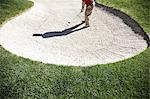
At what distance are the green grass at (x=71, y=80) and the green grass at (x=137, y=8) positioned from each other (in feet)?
16.5

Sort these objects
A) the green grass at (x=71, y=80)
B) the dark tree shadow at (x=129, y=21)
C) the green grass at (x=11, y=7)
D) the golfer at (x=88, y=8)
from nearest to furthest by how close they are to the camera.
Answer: the green grass at (x=71, y=80) → the dark tree shadow at (x=129, y=21) → the golfer at (x=88, y=8) → the green grass at (x=11, y=7)

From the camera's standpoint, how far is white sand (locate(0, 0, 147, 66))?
1669 centimetres

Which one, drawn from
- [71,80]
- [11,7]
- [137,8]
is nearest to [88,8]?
[137,8]

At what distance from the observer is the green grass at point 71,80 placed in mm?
14133

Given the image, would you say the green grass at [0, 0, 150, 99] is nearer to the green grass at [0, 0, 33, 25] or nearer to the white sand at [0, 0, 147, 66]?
the white sand at [0, 0, 147, 66]

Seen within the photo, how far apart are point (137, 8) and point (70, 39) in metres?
6.65

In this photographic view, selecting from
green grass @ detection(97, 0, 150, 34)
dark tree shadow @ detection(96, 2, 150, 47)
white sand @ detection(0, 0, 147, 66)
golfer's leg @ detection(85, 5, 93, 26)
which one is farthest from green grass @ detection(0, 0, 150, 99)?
golfer's leg @ detection(85, 5, 93, 26)

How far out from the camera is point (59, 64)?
1577 centimetres

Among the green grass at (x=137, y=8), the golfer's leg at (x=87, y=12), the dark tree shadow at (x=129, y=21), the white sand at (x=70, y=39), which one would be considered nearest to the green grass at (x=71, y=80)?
the white sand at (x=70, y=39)

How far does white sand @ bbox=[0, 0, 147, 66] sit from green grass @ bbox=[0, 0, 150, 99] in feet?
2.91

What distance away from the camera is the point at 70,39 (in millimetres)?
18484

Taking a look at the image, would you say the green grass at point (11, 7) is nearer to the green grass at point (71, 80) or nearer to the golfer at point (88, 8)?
the golfer at point (88, 8)

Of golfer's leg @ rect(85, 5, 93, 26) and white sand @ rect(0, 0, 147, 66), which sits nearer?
white sand @ rect(0, 0, 147, 66)

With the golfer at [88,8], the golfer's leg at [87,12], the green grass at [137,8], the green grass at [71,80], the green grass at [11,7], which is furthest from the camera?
the green grass at [137,8]
